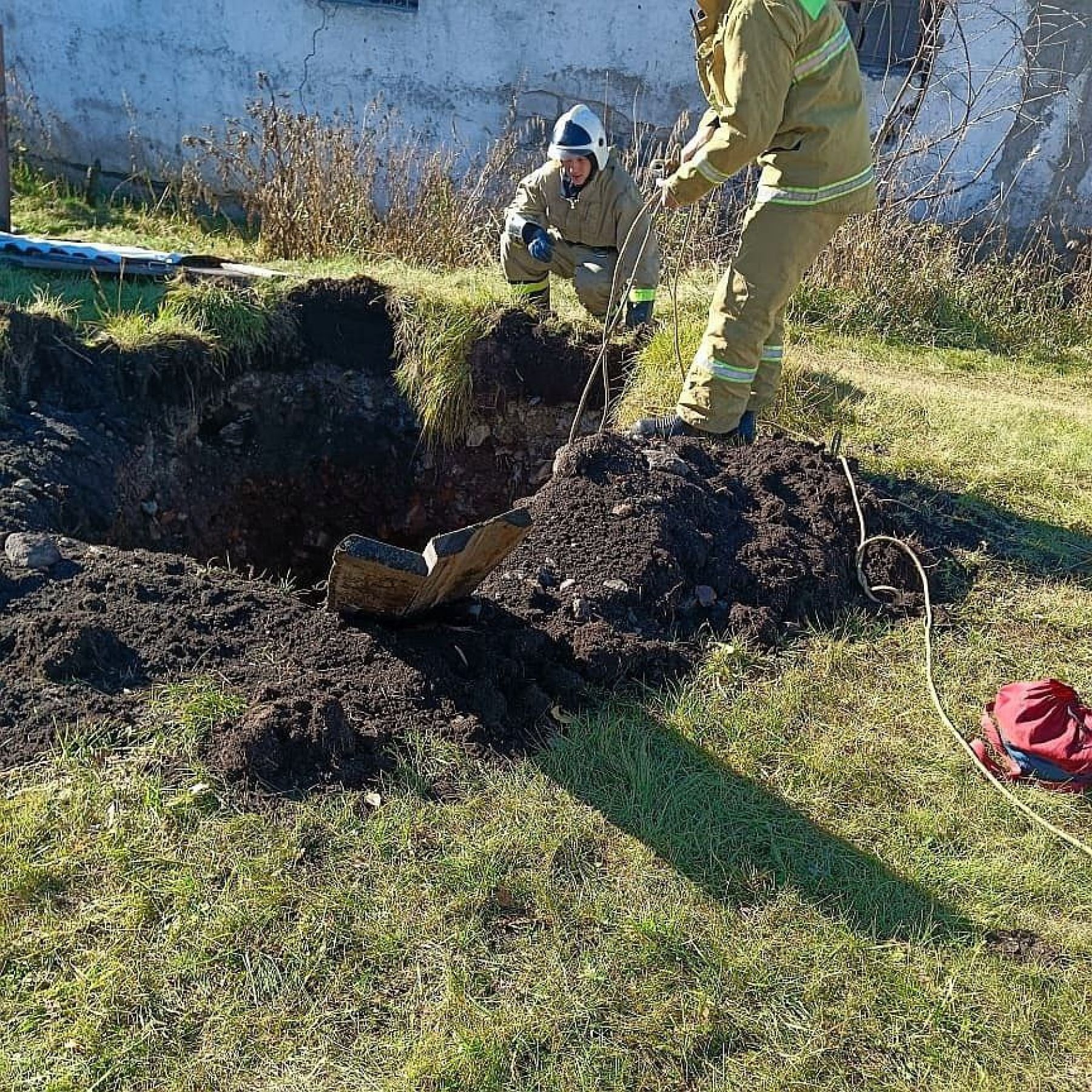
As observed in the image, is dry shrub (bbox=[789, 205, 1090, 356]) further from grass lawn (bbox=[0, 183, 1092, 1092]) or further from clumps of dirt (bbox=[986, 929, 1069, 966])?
clumps of dirt (bbox=[986, 929, 1069, 966])

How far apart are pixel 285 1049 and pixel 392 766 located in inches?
31.8

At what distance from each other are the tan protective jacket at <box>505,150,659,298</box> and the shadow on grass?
3.44 meters

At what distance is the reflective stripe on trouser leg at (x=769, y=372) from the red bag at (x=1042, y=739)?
206cm

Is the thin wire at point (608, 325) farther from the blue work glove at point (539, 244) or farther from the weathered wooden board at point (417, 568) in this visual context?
the weathered wooden board at point (417, 568)

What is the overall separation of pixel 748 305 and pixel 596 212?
203 centimetres

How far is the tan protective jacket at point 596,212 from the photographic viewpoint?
19.1 feet

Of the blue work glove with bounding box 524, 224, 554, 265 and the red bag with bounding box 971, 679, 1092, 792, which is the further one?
the blue work glove with bounding box 524, 224, 554, 265

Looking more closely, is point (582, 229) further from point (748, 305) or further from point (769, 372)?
point (748, 305)

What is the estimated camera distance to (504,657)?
10.3ft

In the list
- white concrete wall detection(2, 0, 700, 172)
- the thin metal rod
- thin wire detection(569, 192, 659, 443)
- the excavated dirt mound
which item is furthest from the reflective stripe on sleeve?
the thin metal rod

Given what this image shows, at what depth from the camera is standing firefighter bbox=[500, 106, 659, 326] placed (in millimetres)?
5652

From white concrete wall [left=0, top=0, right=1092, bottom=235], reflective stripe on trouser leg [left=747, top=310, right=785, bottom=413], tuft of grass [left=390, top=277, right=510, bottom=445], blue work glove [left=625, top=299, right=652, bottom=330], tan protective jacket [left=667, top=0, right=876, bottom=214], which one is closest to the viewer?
tan protective jacket [left=667, top=0, right=876, bottom=214]

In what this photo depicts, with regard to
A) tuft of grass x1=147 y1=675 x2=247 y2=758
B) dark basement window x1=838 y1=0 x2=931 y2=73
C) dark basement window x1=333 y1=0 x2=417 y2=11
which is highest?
dark basement window x1=838 y1=0 x2=931 y2=73

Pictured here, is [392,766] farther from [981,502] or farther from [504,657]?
[981,502]
